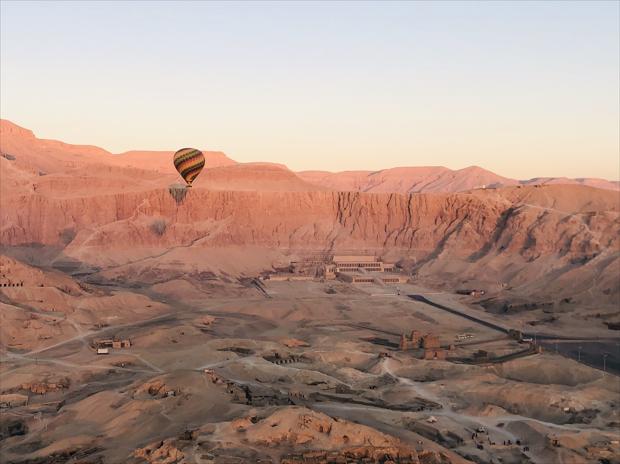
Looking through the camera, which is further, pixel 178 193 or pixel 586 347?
pixel 178 193

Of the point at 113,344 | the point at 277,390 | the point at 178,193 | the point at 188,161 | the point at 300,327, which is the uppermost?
the point at 188,161

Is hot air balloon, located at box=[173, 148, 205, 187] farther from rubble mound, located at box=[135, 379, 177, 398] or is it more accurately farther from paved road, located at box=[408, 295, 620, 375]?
rubble mound, located at box=[135, 379, 177, 398]

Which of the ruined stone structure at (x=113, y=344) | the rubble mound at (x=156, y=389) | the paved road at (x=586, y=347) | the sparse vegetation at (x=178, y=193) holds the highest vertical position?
the sparse vegetation at (x=178, y=193)

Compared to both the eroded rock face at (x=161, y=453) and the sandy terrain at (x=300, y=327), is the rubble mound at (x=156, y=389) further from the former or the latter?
the eroded rock face at (x=161, y=453)

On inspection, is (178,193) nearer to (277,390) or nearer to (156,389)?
(277,390)

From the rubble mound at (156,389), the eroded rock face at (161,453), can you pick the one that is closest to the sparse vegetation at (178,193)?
the rubble mound at (156,389)

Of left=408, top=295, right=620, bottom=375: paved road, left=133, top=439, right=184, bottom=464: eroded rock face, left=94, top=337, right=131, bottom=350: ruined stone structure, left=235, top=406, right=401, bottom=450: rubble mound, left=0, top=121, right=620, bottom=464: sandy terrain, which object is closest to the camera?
left=133, top=439, right=184, bottom=464: eroded rock face

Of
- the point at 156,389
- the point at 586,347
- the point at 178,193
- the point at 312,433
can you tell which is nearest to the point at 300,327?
the point at 586,347

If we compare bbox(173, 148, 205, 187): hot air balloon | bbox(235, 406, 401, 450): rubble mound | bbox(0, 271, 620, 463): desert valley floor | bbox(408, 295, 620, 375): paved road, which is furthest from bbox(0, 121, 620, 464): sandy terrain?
bbox(173, 148, 205, 187): hot air balloon

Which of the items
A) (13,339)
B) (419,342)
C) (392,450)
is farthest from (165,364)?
(392,450)

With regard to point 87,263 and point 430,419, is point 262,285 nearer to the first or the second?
A: point 87,263

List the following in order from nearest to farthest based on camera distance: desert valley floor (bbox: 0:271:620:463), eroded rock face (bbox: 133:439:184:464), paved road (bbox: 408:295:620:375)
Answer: eroded rock face (bbox: 133:439:184:464) → desert valley floor (bbox: 0:271:620:463) → paved road (bbox: 408:295:620:375)
